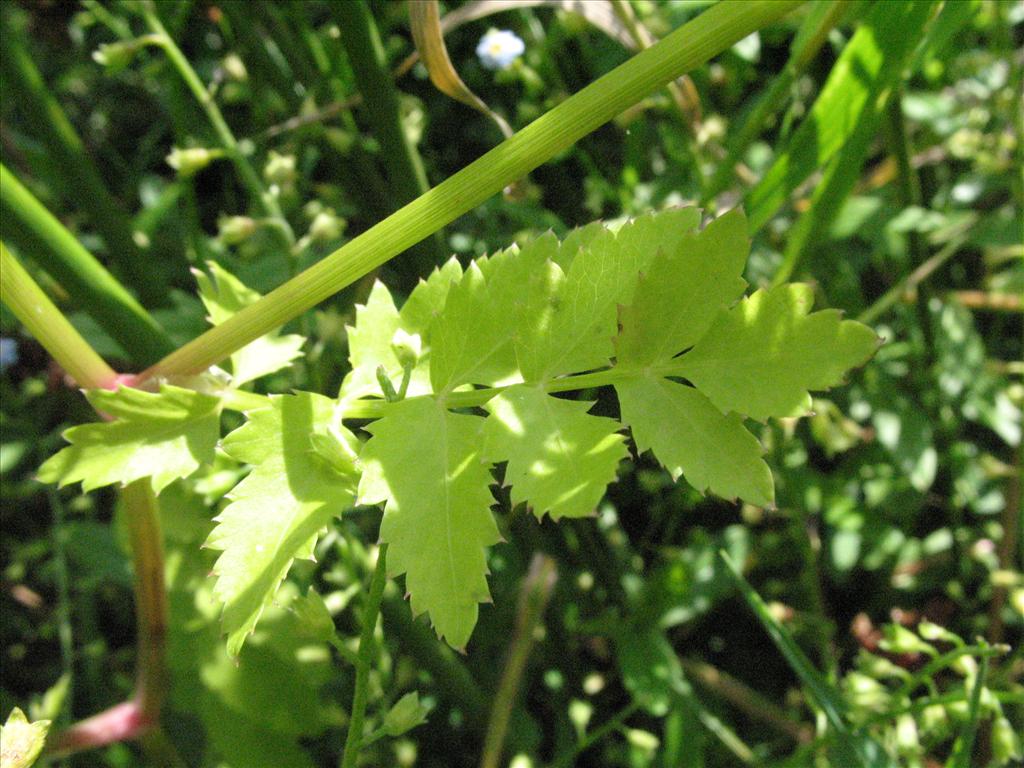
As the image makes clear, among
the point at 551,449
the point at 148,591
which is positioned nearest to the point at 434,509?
the point at 551,449

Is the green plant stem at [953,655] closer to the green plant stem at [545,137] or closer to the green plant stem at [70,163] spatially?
the green plant stem at [545,137]

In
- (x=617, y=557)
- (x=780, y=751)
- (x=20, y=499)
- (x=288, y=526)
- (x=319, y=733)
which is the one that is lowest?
(x=780, y=751)

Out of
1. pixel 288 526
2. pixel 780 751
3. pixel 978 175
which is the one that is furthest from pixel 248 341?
pixel 978 175

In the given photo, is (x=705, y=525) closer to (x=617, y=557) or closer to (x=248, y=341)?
(x=617, y=557)

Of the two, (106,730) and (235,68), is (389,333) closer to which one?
(106,730)

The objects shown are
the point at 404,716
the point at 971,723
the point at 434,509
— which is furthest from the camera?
the point at 971,723

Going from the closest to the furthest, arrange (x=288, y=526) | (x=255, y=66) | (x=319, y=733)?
(x=288, y=526), (x=319, y=733), (x=255, y=66)

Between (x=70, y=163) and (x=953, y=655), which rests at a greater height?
(x=70, y=163)
